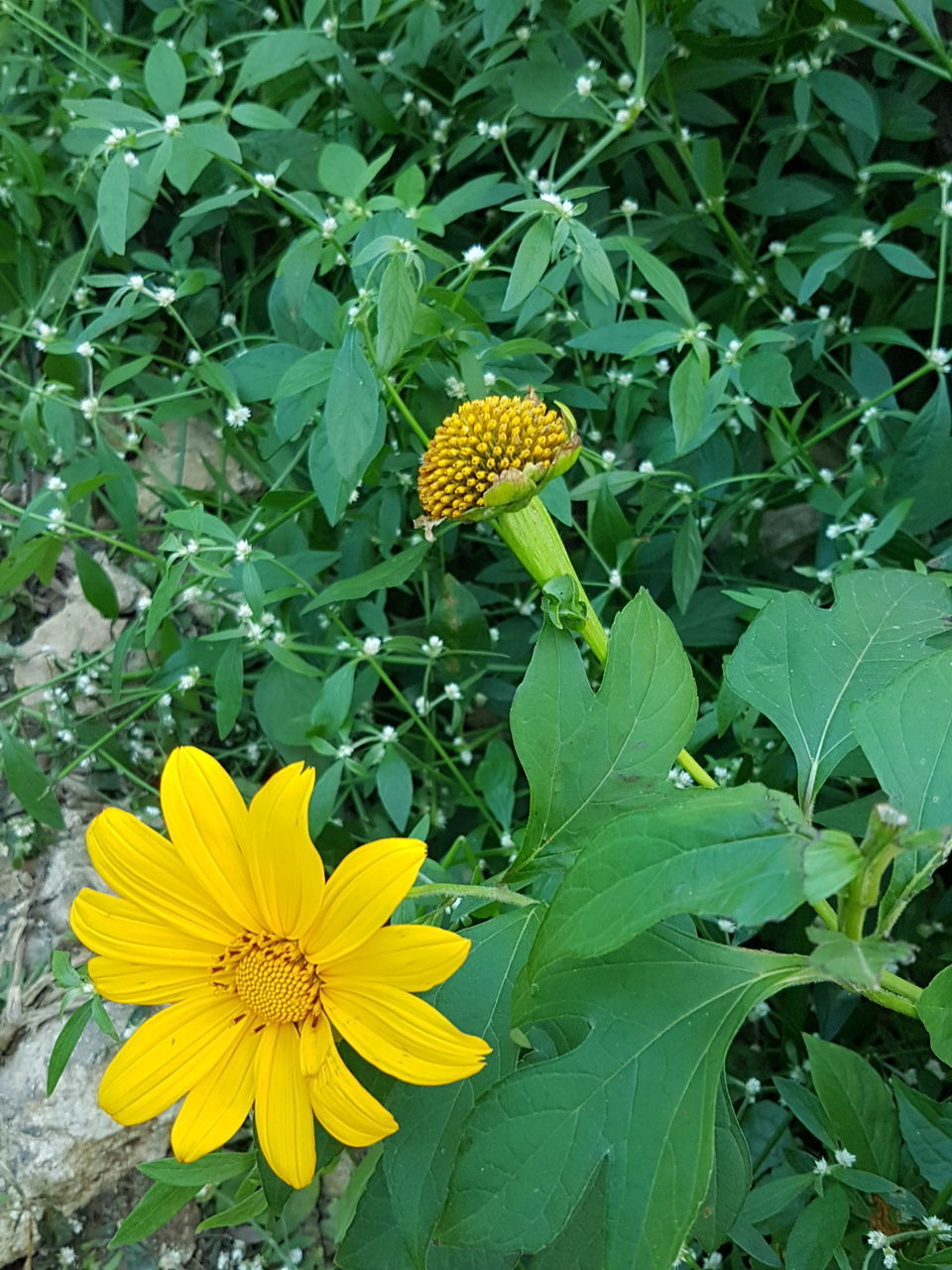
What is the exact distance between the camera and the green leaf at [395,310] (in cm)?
87

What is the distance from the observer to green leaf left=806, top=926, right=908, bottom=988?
0.51 metres

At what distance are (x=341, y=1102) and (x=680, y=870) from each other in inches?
12.4

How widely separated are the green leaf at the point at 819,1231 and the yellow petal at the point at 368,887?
1.74ft

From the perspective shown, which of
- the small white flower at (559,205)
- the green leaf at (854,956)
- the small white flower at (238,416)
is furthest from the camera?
the small white flower at (238,416)

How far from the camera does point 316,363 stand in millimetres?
1015

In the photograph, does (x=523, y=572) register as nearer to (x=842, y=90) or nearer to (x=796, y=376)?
(x=796, y=376)

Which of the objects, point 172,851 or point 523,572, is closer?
point 172,851

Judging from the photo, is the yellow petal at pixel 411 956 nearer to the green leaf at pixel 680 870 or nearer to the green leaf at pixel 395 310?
the green leaf at pixel 680 870

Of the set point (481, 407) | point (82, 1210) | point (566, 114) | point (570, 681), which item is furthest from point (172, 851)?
point (566, 114)

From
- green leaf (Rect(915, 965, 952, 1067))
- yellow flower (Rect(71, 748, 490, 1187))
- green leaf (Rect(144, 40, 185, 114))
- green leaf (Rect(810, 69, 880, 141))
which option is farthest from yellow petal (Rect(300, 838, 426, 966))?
green leaf (Rect(810, 69, 880, 141))

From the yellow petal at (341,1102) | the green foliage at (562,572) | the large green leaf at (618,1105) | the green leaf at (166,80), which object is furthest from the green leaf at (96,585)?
the large green leaf at (618,1105)

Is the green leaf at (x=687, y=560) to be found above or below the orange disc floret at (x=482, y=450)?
below

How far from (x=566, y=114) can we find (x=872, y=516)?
615 mm

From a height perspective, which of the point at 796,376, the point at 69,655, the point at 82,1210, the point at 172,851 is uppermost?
the point at 796,376
